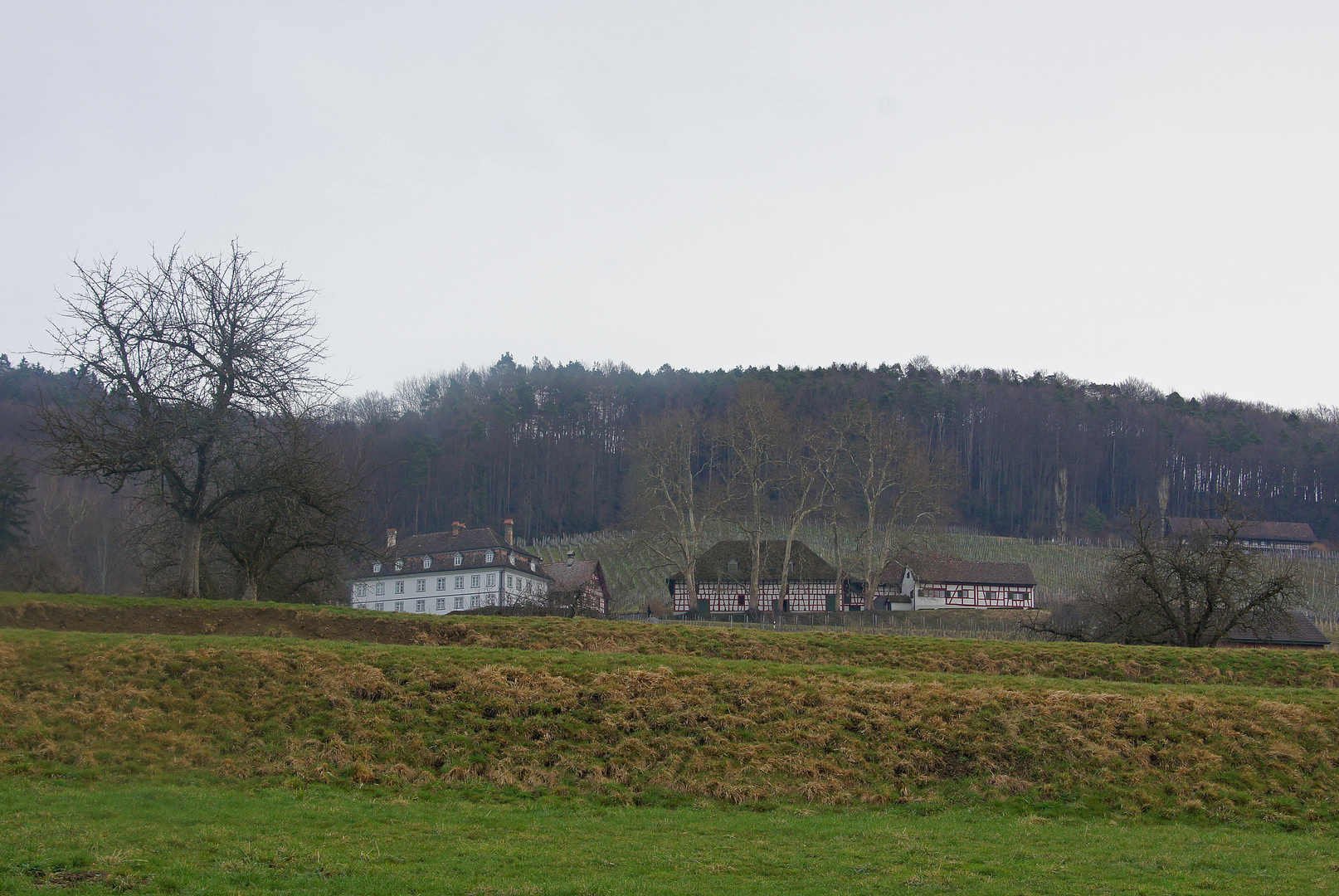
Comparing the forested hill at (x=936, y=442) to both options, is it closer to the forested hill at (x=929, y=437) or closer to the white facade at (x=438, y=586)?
the forested hill at (x=929, y=437)

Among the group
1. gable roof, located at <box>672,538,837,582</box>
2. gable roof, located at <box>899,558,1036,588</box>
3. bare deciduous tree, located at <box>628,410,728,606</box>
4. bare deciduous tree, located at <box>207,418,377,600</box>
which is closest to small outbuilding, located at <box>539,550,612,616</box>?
bare deciduous tree, located at <box>628,410,728,606</box>

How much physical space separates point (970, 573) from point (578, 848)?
236ft

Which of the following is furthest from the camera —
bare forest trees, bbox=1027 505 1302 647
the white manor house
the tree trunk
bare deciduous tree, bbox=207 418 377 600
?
the white manor house

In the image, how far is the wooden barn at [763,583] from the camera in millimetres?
68875

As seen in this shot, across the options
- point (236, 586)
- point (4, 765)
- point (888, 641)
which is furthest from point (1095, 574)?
point (4, 765)

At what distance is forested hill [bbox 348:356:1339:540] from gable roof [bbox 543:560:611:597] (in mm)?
26355

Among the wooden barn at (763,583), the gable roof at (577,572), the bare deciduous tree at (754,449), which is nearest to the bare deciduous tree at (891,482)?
the wooden barn at (763,583)

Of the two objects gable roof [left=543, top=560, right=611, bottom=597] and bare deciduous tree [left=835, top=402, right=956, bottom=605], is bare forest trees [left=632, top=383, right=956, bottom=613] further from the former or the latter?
gable roof [left=543, top=560, right=611, bottom=597]

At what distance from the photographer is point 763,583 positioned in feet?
231

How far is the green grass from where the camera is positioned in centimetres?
879

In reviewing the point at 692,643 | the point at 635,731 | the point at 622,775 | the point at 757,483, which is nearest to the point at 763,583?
the point at 757,483

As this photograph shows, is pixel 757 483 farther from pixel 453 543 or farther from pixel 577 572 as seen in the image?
pixel 453 543

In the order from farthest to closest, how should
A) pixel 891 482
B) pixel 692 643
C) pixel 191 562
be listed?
pixel 891 482 → pixel 191 562 → pixel 692 643

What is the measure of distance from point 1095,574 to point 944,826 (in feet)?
260
